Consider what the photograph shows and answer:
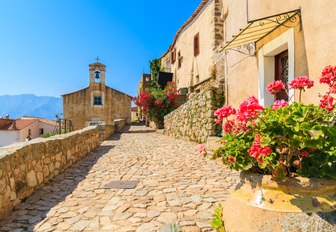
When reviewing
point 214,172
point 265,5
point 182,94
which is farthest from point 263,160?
point 182,94

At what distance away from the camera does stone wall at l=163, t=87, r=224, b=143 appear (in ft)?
26.7

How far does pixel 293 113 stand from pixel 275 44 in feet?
11.9

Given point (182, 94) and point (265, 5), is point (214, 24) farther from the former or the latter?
point (265, 5)

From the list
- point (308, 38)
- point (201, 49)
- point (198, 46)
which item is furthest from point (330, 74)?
point (198, 46)

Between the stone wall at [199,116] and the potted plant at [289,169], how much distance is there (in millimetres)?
5861

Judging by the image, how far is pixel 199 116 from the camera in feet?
29.9

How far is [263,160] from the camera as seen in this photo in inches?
73.8

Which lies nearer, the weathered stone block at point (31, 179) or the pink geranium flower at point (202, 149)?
the pink geranium flower at point (202, 149)

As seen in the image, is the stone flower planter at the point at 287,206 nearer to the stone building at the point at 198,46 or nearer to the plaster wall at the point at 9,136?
the stone building at the point at 198,46

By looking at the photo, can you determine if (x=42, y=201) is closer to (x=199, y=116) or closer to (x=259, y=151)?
(x=259, y=151)

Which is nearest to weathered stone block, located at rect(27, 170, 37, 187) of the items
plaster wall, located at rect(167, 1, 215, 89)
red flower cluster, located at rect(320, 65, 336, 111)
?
red flower cluster, located at rect(320, 65, 336, 111)

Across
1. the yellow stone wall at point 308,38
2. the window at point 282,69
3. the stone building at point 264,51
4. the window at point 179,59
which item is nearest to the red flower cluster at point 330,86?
the stone building at point 264,51

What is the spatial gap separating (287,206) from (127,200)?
2.29m

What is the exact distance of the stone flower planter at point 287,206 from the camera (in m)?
1.70
